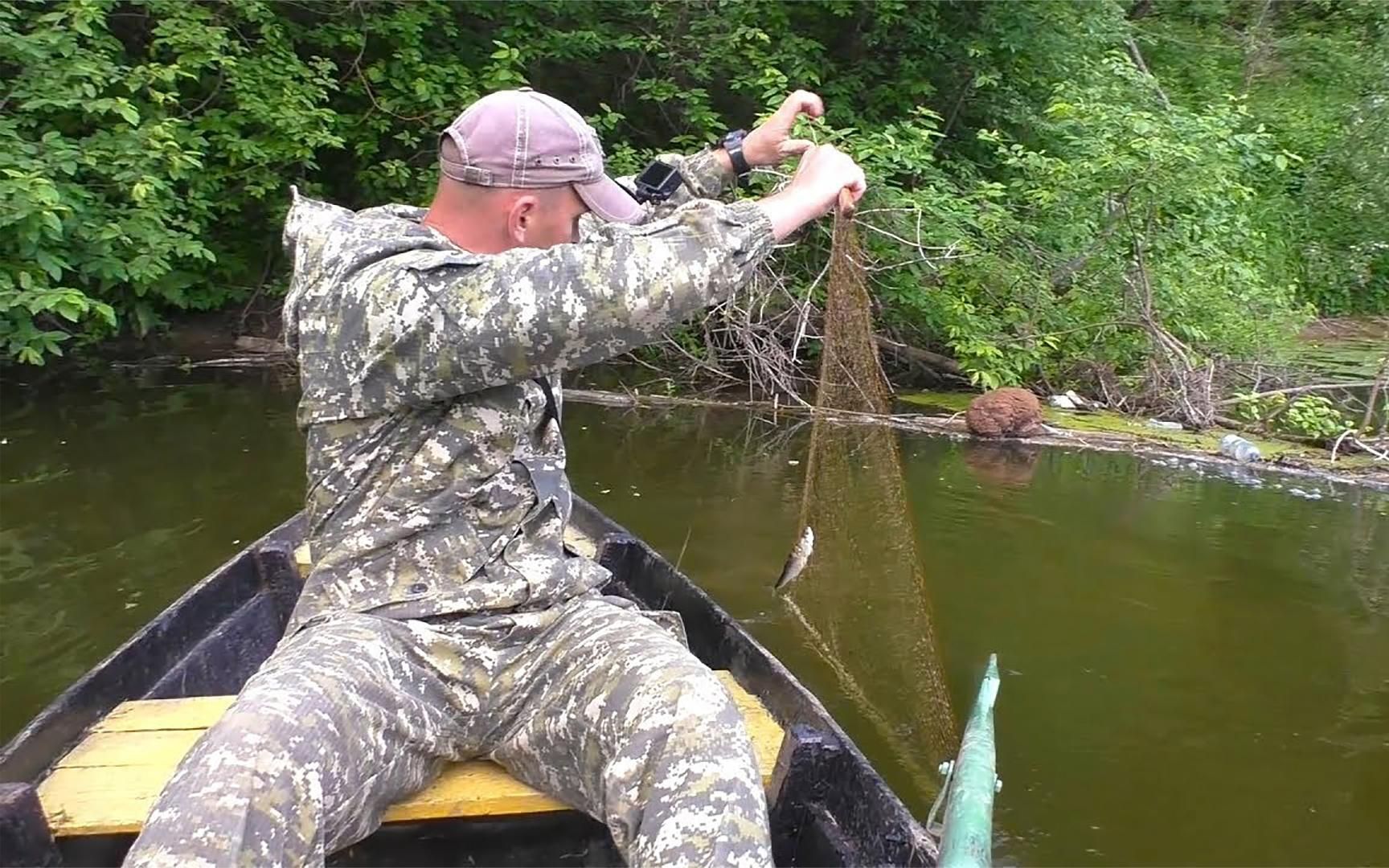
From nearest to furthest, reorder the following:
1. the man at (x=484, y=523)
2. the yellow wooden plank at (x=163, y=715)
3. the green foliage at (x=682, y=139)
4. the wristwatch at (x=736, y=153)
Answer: the man at (x=484, y=523) → the yellow wooden plank at (x=163, y=715) → the wristwatch at (x=736, y=153) → the green foliage at (x=682, y=139)

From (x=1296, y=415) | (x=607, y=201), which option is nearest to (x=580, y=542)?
(x=607, y=201)

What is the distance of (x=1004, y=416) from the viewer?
7.78 meters

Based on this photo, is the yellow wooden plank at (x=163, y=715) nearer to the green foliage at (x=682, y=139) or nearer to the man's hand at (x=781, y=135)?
the man's hand at (x=781, y=135)

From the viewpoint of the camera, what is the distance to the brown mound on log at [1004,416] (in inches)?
307

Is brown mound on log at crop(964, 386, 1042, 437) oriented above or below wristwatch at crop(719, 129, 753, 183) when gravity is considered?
below

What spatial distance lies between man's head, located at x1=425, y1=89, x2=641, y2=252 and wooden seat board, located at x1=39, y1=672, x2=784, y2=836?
0.96 m

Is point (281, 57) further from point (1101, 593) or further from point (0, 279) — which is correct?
point (1101, 593)

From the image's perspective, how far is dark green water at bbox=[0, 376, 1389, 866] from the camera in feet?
12.5

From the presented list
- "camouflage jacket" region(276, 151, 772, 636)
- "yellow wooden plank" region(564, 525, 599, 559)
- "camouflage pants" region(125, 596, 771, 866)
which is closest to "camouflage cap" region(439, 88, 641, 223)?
"camouflage jacket" region(276, 151, 772, 636)

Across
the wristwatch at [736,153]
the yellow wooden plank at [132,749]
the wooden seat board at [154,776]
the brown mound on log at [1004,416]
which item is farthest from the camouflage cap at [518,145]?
the brown mound on log at [1004,416]

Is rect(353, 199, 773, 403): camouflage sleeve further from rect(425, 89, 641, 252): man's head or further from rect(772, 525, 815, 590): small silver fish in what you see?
rect(772, 525, 815, 590): small silver fish

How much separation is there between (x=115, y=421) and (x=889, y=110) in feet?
22.7

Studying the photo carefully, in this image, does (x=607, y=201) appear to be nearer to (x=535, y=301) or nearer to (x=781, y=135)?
(x=535, y=301)

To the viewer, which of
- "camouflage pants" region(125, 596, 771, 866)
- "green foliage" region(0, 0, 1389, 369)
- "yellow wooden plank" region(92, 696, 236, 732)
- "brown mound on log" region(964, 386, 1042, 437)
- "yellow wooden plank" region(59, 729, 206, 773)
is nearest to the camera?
"camouflage pants" region(125, 596, 771, 866)
